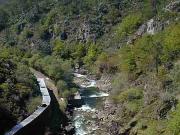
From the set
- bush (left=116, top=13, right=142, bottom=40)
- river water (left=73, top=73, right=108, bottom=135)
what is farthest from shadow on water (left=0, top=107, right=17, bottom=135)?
bush (left=116, top=13, right=142, bottom=40)

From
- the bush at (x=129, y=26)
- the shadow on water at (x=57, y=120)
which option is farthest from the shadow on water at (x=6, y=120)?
the bush at (x=129, y=26)

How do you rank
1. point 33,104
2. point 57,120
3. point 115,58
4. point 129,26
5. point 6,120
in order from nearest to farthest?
point 6,120 < point 33,104 < point 57,120 < point 115,58 < point 129,26

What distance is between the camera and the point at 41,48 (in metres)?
174

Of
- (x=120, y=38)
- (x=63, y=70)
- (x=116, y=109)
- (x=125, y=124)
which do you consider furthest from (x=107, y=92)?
(x=120, y=38)

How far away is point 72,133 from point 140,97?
530 inches

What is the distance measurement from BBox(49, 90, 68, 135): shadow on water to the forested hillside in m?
4.04

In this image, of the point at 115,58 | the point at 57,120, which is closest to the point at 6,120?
the point at 57,120

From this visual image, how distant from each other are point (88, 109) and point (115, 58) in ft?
115

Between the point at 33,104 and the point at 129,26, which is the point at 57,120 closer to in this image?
the point at 33,104

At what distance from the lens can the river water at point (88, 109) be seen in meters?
78.5

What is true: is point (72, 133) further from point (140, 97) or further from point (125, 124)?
point (140, 97)

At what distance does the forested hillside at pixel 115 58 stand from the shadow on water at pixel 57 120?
4037mm

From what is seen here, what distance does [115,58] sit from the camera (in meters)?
125

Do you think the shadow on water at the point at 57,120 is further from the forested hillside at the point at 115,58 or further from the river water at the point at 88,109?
the forested hillside at the point at 115,58
